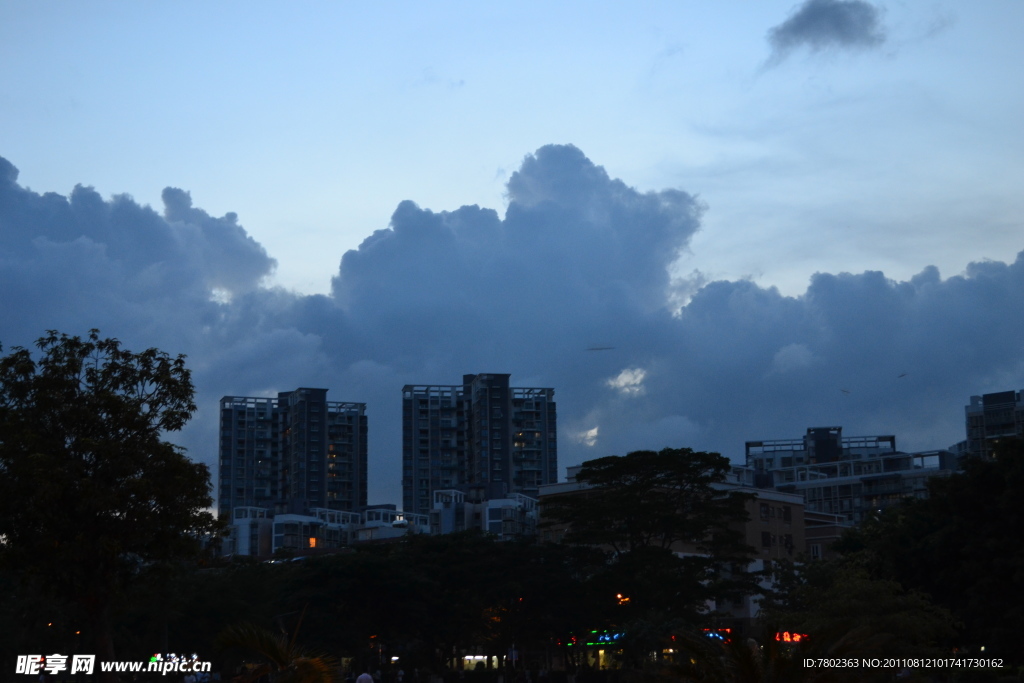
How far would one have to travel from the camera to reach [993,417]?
138 meters

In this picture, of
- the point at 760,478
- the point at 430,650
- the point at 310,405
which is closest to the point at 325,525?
the point at 310,405

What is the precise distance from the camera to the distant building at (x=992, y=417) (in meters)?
136

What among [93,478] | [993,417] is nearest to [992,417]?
[993,417]

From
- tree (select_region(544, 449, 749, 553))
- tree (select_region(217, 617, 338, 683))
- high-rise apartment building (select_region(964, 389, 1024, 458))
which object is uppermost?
high-rise apartment building (select_region(964, 389, 1024, 458))

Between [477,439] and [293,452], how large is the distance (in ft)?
101

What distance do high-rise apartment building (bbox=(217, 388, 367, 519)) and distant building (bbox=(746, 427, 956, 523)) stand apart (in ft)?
196

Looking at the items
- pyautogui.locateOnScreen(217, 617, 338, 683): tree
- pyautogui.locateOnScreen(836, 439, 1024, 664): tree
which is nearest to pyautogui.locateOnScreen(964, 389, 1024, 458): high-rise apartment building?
pyautogui.locateOnScreen(836, 439, 1024, 664): tree

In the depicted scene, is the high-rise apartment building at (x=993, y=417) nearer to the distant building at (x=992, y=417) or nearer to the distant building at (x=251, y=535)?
the distant building at (x=992, y=417)

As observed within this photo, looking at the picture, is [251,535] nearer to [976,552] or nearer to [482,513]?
[482,513]

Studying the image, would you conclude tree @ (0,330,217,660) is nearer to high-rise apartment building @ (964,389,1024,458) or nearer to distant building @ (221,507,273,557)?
distant building @ (221,507,273,557)

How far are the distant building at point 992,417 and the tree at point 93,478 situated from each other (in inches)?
4899

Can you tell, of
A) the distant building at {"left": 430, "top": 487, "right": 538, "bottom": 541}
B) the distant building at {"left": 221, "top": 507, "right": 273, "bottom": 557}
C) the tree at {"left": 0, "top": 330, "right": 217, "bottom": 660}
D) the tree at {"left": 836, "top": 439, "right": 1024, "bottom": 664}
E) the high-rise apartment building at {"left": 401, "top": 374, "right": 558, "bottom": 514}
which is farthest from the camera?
the high-rise apartment building at {"left": 401, "top": 374, "right": 558, "bottom": 514}

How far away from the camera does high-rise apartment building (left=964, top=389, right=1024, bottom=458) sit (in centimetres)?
13562

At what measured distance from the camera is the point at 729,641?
12336 mm
